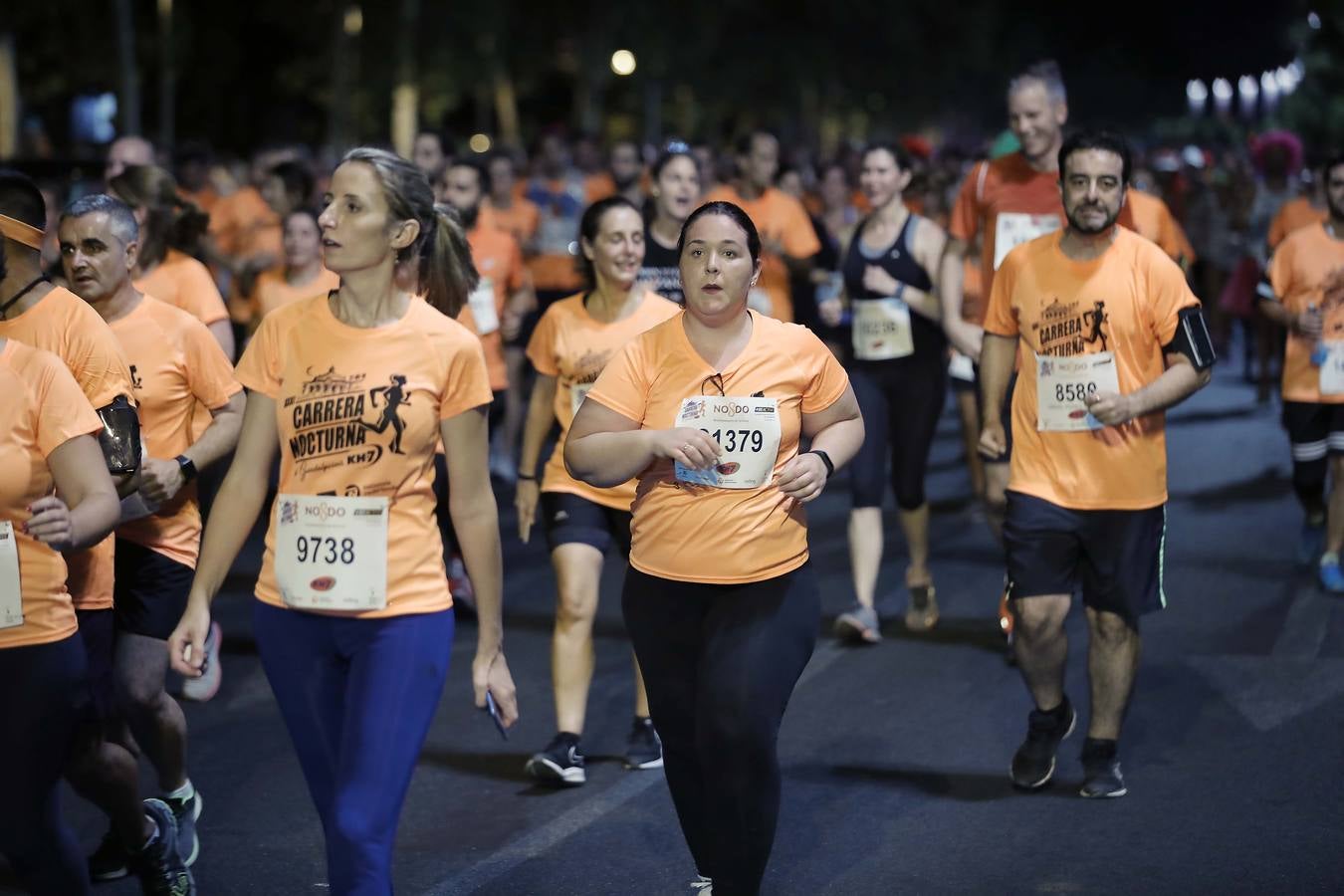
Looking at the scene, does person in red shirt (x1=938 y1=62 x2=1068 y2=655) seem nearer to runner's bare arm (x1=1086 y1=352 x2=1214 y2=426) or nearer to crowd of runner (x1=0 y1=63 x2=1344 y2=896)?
crowd of runner (x1=0 y1=63 x2=1344 y2=896)

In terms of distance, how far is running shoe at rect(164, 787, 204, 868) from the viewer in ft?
20.5

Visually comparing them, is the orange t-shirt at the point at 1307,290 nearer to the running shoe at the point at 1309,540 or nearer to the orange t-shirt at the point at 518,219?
the running shoe at the point at 1309,540

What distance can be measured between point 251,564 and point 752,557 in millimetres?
6974

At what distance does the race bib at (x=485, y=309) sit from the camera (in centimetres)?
1162

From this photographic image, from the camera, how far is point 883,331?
9352 millimetres

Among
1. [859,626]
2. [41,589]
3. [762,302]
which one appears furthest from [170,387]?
[762,302]

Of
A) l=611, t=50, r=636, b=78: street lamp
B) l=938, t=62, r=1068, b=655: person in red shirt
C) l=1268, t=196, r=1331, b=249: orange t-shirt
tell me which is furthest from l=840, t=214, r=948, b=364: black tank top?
l=611, t=50, r=636, b=78: street lamp

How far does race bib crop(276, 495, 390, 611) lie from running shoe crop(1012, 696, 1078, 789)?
296cm

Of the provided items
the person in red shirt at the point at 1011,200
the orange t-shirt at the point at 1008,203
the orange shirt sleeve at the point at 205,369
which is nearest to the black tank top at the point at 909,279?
the person in red shirt at the point at 1011,200

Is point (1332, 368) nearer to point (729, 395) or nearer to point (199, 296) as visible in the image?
point (199, 296)

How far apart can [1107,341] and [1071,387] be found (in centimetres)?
19

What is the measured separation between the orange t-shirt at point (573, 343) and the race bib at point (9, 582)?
3.07m

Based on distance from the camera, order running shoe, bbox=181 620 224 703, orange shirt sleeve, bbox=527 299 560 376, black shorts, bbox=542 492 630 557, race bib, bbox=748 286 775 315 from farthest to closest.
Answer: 1. race bib, bbox=748 286 775 315
2. running shoe, bbox=181 620 224 703
3. orange shirt sleeve, bbox=527 299 560 376
4. black shorts, bbox=542 492 630 557

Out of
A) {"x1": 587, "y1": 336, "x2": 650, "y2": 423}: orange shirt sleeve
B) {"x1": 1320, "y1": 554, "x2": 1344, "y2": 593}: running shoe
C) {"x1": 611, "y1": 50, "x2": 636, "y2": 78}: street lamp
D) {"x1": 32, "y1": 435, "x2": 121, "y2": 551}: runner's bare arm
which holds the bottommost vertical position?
{"x1": 1320, "y1": 554, "x2": 1344, "y2": 593}: running shoe
